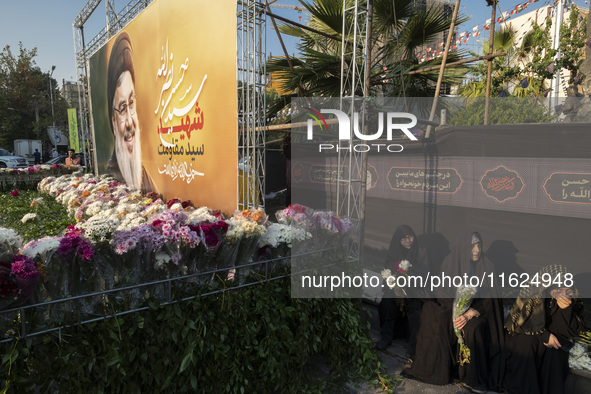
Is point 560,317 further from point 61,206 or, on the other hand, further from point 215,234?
point 61,206

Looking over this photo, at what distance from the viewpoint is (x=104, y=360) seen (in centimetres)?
222

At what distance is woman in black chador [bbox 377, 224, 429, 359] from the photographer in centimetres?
353

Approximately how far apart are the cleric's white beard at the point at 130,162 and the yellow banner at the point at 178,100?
0.03m

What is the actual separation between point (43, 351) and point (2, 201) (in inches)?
354

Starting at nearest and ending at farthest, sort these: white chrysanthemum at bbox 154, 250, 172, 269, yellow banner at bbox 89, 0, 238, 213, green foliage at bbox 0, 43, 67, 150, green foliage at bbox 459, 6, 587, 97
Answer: white chrysanthemum at bbox 154, 250, 172, 269, yellow banner at bbox 89, 0, 238, 213, green foliage at bbox 459, 6, 587, 97, green foliage at bbox 0, 43, 67, 150

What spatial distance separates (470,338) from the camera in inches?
121

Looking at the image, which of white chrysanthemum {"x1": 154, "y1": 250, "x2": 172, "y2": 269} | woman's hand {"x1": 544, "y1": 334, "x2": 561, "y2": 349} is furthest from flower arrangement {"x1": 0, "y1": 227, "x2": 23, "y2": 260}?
woman's hand {"x1": 544, "y1": 334, "x2": 561, "y2": 349}

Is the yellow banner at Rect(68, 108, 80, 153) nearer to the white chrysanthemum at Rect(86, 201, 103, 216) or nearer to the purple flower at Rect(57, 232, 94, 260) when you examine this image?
the white chrysanthemum at Rect(86, 201, 103, 216)

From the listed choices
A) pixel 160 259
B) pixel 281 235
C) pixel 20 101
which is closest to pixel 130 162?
pixel 281 235

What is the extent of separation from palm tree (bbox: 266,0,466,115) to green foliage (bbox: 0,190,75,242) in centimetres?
443

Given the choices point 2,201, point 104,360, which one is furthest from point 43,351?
point 2,201

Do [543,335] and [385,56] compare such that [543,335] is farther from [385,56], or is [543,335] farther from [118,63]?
[118,63]

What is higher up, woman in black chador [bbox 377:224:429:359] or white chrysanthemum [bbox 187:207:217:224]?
white chrysanthemum [bbox 187:207:217:224]

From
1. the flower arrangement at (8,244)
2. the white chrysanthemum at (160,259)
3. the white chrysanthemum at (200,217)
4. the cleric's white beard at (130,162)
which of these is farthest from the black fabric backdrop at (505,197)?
the cleric's white beard at (130,162)
